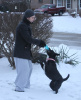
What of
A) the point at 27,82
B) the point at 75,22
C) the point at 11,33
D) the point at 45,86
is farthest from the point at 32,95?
the point at 75,22

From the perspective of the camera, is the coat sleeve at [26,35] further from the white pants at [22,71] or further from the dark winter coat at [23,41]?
the white pants at [22,71]

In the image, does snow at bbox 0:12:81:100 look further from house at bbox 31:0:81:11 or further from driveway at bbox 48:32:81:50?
house at bbox 31:0:81:11

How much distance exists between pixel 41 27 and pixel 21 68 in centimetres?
234

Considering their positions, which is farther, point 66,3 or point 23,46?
point 66,3

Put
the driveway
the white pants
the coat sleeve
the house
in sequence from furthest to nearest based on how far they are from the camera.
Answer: the house
the driveway
the white pants
the coat sleeve

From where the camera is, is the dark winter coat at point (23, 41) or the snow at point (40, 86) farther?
the snow at point (40, 86)

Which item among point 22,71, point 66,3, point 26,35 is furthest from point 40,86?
point 66,3

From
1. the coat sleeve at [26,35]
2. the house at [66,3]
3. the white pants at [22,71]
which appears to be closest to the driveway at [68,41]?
the white pants at [22,71]

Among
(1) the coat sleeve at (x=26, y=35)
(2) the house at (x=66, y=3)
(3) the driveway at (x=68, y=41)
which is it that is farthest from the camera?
(2) the house at (x=66, y=3)

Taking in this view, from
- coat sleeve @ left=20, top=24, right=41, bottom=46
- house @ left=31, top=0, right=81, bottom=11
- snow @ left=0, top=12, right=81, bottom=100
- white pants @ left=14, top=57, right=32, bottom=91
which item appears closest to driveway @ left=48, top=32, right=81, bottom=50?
snow @ left=0, top=12, right=81, bottom=100

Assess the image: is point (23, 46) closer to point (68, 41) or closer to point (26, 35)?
point (26, 35)

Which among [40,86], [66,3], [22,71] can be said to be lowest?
[40,86]

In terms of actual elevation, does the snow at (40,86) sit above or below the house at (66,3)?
below

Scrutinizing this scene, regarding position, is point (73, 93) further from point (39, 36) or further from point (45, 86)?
point (39, 36)
